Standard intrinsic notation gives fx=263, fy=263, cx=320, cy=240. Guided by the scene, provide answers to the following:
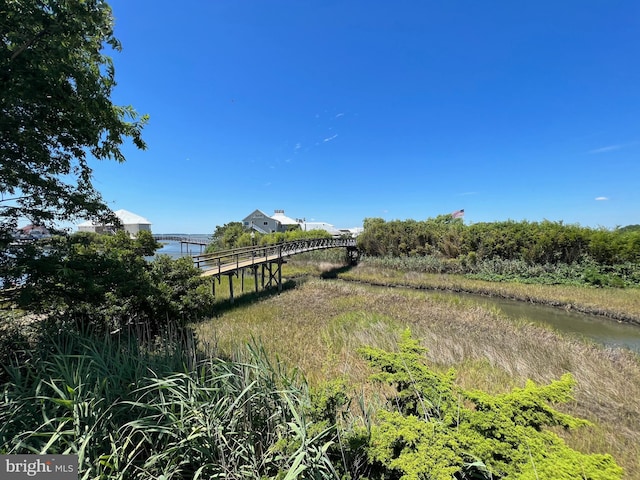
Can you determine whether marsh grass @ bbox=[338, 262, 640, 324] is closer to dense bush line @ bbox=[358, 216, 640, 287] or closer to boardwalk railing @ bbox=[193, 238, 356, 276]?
dense bush line @ bbox=[358, 216, 640, 287]

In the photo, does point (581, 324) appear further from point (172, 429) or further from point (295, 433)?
point (172, 429)

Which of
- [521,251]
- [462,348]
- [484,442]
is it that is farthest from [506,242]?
[484,442]

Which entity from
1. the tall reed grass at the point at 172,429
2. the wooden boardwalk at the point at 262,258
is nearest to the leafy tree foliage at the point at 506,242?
the wooden boardwalk at the point at 262,258

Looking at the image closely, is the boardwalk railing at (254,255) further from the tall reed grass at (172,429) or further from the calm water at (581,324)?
the calm water at (581,324)

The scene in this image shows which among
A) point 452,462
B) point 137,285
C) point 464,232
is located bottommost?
point 452,462

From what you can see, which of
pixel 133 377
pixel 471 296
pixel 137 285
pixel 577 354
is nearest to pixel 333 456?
pixel 133 377

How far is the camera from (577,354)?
6.73m

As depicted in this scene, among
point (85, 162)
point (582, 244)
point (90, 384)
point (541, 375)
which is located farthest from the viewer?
point (582, 244)

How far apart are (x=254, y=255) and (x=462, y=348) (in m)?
11.8

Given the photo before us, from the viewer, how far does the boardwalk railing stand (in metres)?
12.6

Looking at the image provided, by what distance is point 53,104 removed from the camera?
11.9 feet

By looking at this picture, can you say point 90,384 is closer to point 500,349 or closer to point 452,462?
point 452,462

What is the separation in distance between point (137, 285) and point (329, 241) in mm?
22227

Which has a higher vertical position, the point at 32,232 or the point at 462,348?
the point at 32,232
